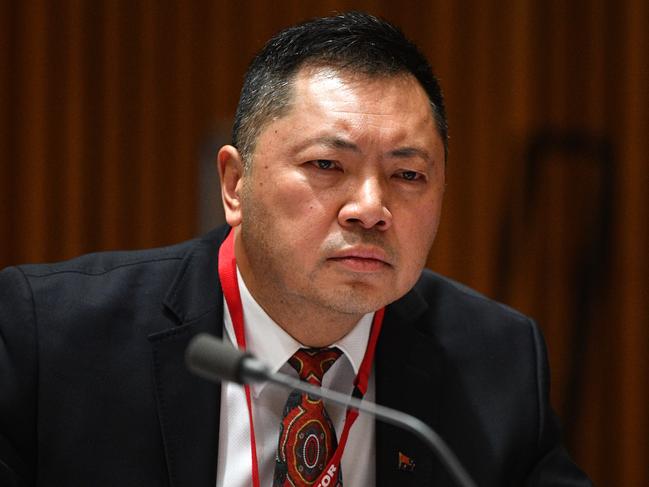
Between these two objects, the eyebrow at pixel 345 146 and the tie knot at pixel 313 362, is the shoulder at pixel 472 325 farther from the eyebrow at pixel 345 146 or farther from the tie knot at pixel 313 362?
the eyebrow at pixel 345 146

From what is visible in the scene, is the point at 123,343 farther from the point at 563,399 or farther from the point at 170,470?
the point at 563,399

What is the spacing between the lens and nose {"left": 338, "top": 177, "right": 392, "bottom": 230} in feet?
6.59

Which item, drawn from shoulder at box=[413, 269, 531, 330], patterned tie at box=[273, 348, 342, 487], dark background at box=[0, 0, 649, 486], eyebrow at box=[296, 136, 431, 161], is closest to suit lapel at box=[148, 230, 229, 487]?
patterned tie at box=[273, 348, 342, 487]

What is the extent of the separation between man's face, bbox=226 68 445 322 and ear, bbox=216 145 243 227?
3.6 inches

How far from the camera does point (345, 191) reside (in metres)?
2.04

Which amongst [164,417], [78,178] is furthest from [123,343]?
[78,178]

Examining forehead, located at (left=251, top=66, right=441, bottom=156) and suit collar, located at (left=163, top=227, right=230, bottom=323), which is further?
suit collar, located at (left=163, top=227, right=230, bottom=323)

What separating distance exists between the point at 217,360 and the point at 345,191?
64 centimetres

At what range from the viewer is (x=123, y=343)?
219 cm

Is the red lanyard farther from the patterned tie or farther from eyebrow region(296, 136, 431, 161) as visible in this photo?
eyebrow region(296, 136, 431, 161)

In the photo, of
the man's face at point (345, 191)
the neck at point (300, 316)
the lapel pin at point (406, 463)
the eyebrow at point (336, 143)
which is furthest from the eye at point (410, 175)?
the lapel pin at point (406, 463)

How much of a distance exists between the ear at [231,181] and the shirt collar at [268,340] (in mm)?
146

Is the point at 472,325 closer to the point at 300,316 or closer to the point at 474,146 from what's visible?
the point at 300,316

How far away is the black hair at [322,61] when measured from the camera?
2148 millimetres
